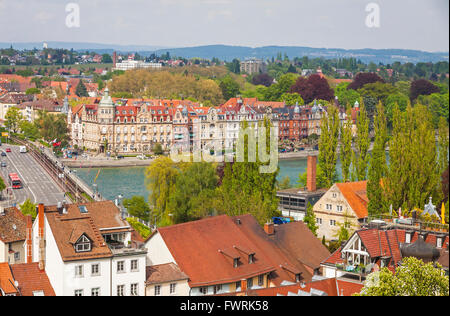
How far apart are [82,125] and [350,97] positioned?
46.8 ft

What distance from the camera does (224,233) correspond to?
22.2 ft

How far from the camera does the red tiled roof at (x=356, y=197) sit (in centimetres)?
1009

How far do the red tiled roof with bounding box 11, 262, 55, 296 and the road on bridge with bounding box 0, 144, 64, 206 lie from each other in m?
5.40

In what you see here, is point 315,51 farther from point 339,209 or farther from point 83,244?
point 83,244

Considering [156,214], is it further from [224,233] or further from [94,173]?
[94,173]

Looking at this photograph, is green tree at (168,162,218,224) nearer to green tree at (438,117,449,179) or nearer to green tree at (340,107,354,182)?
green tree at (340,107,354,182)

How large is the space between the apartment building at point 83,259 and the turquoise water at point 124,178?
8.53 metres

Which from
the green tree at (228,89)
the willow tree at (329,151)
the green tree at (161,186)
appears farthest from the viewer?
the green tree at (228,89)

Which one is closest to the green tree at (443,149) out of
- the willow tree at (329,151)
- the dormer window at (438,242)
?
the willow tree at (329,151)

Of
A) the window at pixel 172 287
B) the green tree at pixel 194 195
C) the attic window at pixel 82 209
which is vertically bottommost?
the green tree at pixel 194 195

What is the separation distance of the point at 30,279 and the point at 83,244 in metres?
0.57

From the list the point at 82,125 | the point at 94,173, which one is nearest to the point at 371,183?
the point at 94,173

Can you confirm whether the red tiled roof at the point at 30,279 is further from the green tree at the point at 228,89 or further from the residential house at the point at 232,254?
the green tree at the point at 228,89

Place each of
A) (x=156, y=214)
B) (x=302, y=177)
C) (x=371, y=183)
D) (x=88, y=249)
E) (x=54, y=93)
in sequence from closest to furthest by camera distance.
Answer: (x=88, y=249)
(x=371, y=183)
(x=156, y=214)
(x=302, y=177)
(x=54, y=93)
